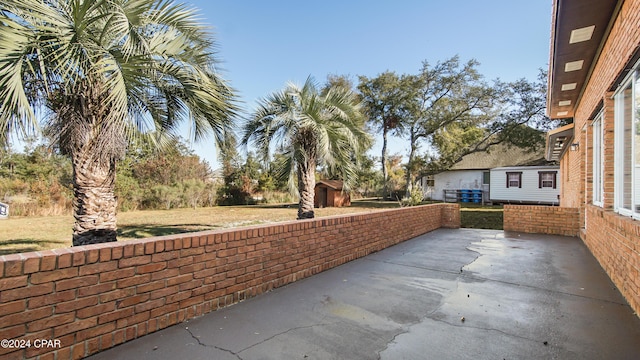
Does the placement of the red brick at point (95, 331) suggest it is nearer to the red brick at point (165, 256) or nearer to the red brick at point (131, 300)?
the red brick at point (131, 300)

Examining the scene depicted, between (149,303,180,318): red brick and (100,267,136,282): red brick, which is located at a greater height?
(100,267,136,282): red brick

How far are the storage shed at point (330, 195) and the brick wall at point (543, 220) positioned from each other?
1388cm

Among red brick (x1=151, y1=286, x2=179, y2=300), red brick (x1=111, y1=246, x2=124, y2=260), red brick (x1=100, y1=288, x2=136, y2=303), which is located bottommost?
red brick (x1=151, y1=286, x2=179, y2=300)

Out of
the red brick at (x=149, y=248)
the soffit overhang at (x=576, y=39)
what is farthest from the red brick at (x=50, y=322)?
the soffit overhang at (x=576, y=39)

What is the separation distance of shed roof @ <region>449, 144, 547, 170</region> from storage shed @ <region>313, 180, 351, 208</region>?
1038cm

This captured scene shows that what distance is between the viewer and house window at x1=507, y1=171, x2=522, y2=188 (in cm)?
2300

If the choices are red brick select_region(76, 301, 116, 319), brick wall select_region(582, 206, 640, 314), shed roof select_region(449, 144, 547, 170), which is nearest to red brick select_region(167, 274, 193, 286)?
red brick select_region(76, 301, 116, 319)

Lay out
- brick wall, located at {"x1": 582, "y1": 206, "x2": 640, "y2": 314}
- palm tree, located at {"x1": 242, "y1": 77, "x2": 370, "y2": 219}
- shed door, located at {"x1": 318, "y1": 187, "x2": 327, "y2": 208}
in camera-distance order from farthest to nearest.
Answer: shed door, located at {"x1": 318, "y1": 187, "x2": 327, "y2": 208} < palm tree, located at {"x1": 242, "y1": 77, "x2": 370, "y2": 219} < brick wall, located at {"x1": 582, "y1": 206, "x2": 640, "y2": 314}

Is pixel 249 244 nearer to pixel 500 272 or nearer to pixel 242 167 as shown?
pixel 500 272

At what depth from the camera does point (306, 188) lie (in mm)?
9273

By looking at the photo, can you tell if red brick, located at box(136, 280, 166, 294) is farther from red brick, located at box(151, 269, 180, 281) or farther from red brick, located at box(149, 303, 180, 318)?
red brick, located at box(149, 303, 180, 318)

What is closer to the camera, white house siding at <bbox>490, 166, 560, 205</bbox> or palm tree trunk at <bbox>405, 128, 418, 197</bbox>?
white house siding at <bbox>490, 166, 560, 205</bbox>

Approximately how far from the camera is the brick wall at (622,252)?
10.7ft

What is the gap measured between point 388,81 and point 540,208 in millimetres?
17820
